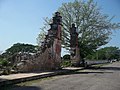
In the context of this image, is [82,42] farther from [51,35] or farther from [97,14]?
[51,35]

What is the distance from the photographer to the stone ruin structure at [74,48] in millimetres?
37562

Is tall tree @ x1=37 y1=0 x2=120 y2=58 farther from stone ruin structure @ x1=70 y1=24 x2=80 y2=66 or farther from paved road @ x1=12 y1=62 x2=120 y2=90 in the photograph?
paved road @ x1=12 y1=62 x2=120 y2=90

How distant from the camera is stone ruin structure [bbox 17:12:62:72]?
70.7ft

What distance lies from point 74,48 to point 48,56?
44.3ft

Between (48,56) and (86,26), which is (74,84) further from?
(86,26)

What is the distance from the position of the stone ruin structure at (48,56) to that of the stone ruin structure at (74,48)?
30.6 ft

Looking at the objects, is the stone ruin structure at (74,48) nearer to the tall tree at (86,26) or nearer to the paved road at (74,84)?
the tall tree at (86,26)

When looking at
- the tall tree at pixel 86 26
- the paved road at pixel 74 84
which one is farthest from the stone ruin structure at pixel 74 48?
the paved road at pixel 74 84

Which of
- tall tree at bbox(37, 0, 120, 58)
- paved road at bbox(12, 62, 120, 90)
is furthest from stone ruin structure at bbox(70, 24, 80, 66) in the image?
paved road at bbox(12, 62, 120, 90)

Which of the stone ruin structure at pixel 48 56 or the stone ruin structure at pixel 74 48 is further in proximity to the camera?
the stone ruin structure at pixel 74 48

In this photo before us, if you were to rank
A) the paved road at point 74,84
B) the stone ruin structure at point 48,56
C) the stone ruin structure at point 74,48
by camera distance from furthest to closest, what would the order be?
1. the stone ruin structure at point 74,48
2. the stone ruin structure at point 48,56
3. the paved road at point 74,84

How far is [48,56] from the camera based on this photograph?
2506cm

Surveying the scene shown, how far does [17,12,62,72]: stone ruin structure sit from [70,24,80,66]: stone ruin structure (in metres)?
9.32

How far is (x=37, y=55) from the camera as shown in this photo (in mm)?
24609
